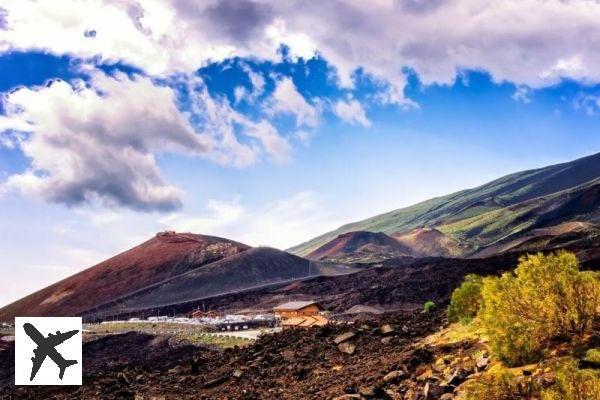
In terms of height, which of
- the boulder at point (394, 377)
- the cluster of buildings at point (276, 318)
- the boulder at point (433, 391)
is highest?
the boulder at point (433, 391)

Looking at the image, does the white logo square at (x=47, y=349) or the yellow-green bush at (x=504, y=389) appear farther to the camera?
the white logo square at (x=47, y=349)

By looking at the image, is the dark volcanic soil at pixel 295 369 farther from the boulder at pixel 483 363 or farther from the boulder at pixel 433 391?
the boulder at pixel 483 363

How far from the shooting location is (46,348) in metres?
17.2

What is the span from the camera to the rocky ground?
15.4 meters

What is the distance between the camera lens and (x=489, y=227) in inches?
6988

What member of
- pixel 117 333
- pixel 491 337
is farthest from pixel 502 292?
pixel 117 333

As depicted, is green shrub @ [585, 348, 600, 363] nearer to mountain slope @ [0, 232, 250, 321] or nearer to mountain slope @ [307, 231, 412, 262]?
mountain slope @ [0, 232, 250, 321]

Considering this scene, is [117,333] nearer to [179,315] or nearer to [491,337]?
[179,315]

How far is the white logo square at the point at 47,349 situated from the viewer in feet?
54.7

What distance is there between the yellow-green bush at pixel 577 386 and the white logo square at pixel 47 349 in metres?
13.3

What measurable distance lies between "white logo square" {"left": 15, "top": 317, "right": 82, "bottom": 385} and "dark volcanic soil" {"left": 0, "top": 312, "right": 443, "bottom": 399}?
5.24m

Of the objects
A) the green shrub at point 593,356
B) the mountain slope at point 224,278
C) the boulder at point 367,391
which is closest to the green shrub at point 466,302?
the boulder at point 367,391

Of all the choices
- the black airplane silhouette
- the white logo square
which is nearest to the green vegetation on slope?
the white logo square

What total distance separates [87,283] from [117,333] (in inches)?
2741
